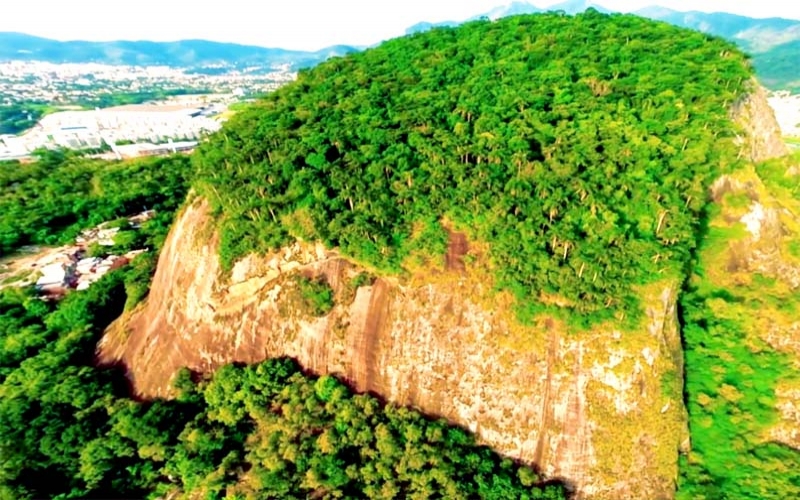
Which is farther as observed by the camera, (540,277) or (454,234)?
(454,234)

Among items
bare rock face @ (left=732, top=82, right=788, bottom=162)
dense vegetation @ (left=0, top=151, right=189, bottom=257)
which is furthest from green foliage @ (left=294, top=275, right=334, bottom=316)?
dense vegetation @ (left=0, top=151, right=189, bottom=257)

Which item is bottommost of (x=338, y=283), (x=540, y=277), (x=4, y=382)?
(x=4, y=382)

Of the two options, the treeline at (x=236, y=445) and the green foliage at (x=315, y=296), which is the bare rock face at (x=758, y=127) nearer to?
the treeline at (x=236, y=445)

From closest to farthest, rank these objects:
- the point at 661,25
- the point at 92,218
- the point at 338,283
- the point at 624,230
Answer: the point at 624,230, the point at 338,283, the point at 661,25, the point at 92,218

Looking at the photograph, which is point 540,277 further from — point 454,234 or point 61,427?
point 61,427

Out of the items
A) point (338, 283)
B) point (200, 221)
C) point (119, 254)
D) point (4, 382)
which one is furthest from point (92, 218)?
point (338, 283)

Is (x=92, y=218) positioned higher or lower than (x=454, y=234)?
lower

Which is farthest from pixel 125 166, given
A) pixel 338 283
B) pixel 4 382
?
pixel 338 283

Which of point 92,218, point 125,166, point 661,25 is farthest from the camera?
point 125,166
